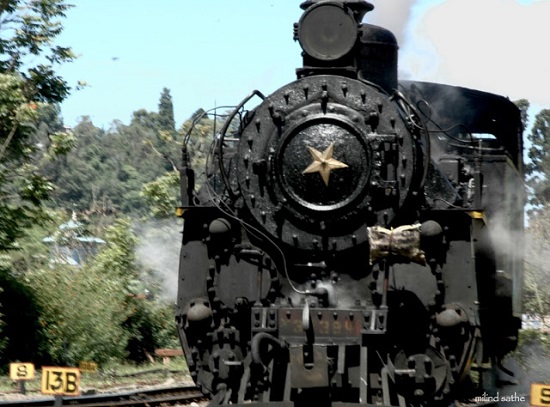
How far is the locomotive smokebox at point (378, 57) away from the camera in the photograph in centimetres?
1128

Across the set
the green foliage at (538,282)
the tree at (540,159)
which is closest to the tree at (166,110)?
the tree at (540,159)

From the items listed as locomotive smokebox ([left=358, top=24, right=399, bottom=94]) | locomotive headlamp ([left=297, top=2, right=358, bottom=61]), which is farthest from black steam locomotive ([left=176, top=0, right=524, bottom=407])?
locomotive smokebox ([left=358, top=24, right=399, bottom=94])

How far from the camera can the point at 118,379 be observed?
59.8 ft

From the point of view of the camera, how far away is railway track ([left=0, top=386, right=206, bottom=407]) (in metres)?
13.1

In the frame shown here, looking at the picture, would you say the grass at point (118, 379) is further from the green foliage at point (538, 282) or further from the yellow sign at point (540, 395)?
the green foliage at point (538, 282)

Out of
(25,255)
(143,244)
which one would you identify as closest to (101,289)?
(25,255)

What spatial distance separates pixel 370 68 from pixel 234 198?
2058 millimetres

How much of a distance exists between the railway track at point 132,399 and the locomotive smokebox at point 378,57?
15.9 ft

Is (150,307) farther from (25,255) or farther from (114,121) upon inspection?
(114,121)

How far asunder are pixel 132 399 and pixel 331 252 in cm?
499

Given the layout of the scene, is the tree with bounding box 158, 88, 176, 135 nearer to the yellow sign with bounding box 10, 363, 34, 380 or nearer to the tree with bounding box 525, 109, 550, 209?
the tree with bounding box 525, 109, 550, 209

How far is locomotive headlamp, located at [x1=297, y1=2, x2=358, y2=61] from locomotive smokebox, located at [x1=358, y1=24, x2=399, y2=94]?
0.90 metres

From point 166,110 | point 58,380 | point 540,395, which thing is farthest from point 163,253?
point 166,110

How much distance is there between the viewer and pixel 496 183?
11.9 metres
